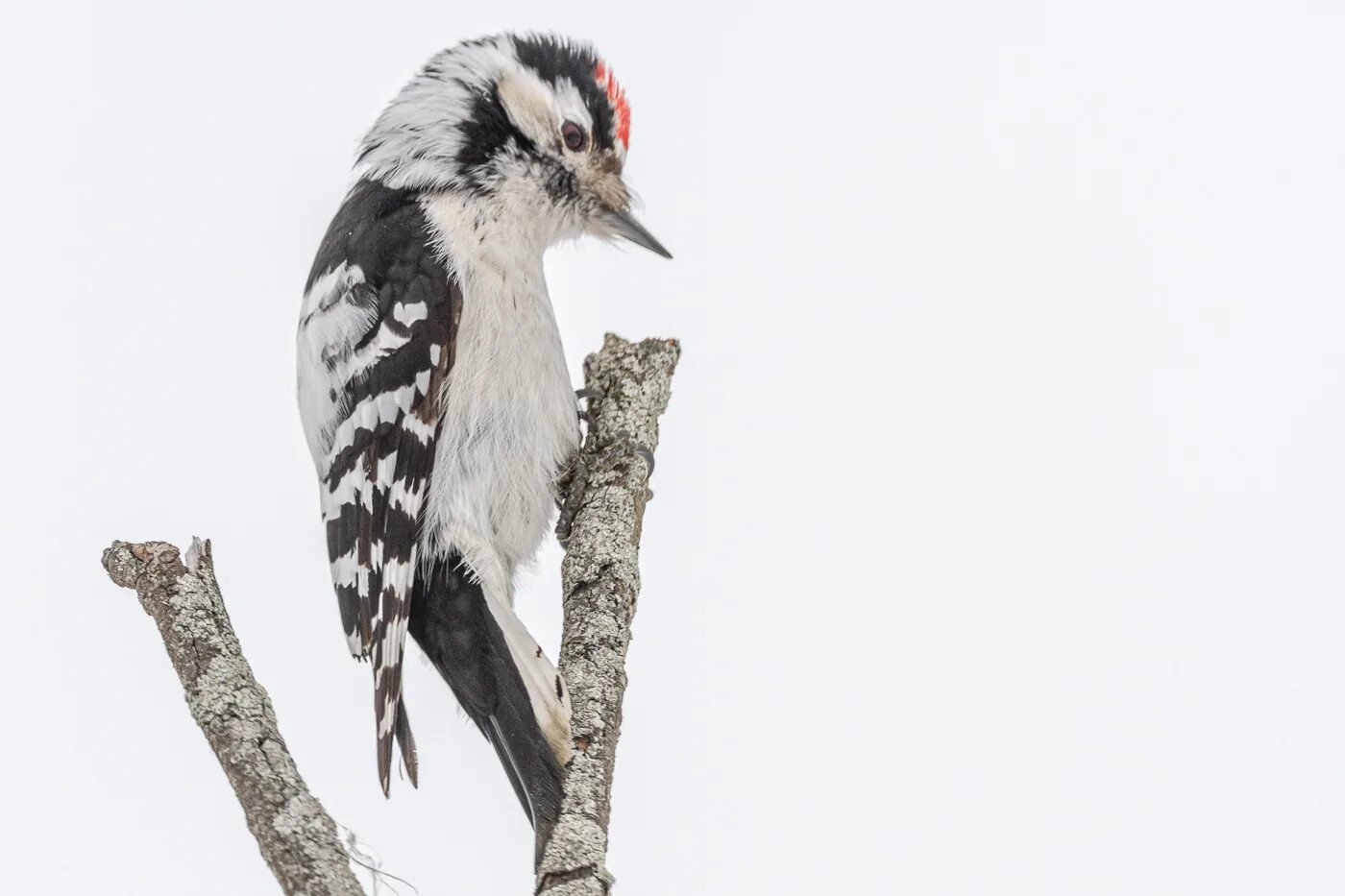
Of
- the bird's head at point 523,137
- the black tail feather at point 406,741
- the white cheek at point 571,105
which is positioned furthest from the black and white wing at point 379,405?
the white cheek at point 571,105

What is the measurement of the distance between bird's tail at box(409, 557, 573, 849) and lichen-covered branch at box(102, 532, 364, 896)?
41 centimetres

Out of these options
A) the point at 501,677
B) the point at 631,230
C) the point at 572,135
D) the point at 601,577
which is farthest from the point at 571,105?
the point at 501,677

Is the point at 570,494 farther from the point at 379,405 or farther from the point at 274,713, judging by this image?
the point at 274,713

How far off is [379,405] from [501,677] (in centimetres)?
64

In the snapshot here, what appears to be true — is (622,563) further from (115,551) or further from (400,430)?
(115,551)

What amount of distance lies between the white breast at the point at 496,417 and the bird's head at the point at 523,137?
0.16 metres

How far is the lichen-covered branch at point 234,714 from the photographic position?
5.31 ft

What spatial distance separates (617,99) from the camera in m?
3.03

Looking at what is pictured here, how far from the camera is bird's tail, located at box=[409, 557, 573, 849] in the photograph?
2055 millimetres

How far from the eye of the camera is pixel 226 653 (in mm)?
1863

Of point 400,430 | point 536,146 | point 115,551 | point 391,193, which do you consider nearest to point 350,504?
point 400,430

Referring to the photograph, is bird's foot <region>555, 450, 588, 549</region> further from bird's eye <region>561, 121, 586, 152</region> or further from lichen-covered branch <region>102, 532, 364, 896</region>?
lichen-covered branch <region>102, 532, 364, 896</region>

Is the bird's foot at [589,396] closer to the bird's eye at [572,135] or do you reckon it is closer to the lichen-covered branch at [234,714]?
the bird's eye at [572,135]

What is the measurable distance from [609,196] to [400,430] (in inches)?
32.8
